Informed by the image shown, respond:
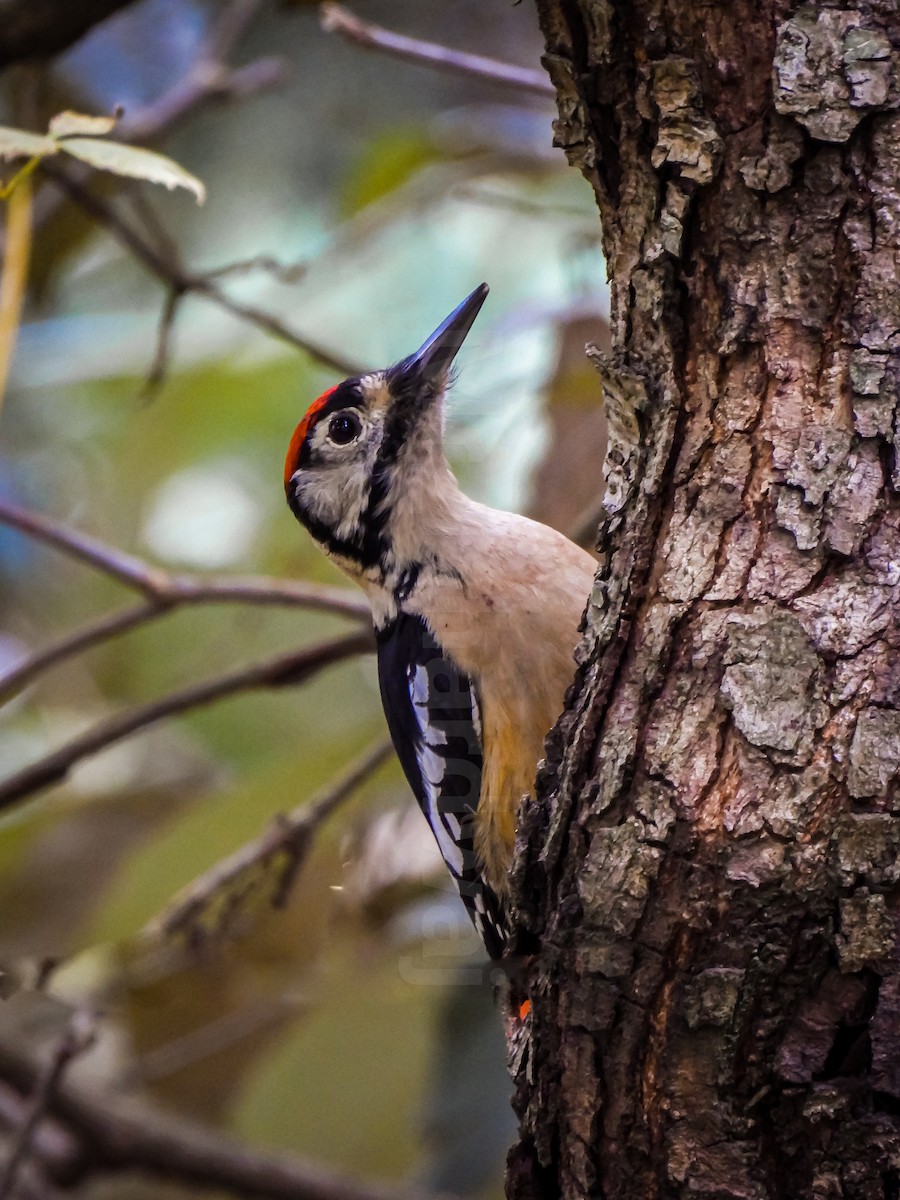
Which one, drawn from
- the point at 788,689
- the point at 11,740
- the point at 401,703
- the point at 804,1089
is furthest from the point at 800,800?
the point at 11,740

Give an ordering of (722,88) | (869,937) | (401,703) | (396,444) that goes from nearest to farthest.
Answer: (869,937) → (722,88) → (401,703) → (396,444)

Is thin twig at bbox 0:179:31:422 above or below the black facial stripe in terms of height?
above

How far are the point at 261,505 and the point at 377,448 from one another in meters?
2.16

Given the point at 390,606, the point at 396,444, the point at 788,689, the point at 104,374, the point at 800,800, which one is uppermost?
the point at 104,374

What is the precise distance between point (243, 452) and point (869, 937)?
417 cm

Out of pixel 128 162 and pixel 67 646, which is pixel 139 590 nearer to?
pixel 67 646

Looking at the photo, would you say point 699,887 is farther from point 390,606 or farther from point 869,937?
point 390,606

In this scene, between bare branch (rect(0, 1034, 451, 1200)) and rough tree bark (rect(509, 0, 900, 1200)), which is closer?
rough tree bark (rect(509, 0, 900, 1200))

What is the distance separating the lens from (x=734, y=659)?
161 cm

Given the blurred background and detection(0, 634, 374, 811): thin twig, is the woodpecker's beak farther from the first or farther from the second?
detection(0, 634, 374, 811): thin twig

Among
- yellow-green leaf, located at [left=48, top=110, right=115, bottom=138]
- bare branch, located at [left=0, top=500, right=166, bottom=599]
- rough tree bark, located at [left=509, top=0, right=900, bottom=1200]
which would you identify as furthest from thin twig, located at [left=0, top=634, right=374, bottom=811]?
rough tree bark, located at [left=509, top=0, right=900, bottom=1200]

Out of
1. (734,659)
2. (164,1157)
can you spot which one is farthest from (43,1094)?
(734,659)

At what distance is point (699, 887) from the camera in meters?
1.55

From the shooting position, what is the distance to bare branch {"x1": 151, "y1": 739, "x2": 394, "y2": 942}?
10.9ft
